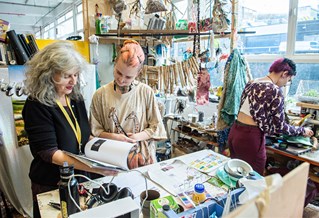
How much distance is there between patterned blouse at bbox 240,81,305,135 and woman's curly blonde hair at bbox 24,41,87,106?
4.32ft

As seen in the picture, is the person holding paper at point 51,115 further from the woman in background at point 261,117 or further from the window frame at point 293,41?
the window frame at point 293,41

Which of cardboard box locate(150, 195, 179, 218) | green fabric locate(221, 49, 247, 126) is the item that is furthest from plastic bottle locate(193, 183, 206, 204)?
green fabric locate(221, 49, 247, 126)

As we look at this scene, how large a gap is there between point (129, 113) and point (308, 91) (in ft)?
6.17

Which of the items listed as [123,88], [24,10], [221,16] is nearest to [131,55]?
[123,88]

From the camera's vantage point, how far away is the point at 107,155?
42.2 inches

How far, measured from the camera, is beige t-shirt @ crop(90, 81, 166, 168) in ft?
4.75

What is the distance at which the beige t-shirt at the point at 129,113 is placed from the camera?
1.45m

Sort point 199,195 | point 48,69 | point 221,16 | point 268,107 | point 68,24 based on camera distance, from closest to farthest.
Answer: point 199,195, point 48,69, point 268,107, point 221,16, point 68,24

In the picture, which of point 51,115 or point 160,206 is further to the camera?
point 51,115

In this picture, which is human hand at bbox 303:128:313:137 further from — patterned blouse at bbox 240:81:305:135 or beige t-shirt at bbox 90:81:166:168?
beige t-shirt at bbox 90:81:166:168

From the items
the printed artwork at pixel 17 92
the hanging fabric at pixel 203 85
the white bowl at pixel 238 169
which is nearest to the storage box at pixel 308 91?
the hanging fabric at pixel 203 85

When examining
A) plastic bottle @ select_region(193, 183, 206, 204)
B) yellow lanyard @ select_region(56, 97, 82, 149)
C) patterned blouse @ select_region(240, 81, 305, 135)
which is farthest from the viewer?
patterned blouse @ select_region(240, 81, 305, 135)

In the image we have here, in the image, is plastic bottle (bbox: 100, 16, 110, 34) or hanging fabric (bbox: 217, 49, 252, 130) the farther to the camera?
plastic bottle (bbox: 100, 16, 110, 34)

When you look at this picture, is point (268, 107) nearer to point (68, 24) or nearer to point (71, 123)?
point (71, 123)
